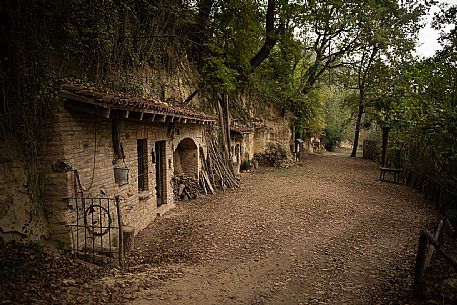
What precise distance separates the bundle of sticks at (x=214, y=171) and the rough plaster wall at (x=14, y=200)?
8379 millimetres

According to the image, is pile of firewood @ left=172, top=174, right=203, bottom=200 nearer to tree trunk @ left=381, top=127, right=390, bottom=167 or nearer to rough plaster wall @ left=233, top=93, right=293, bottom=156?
rough plaster wall @ left=233, top=93, right=293, bottom=156

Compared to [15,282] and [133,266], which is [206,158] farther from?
[15,282]

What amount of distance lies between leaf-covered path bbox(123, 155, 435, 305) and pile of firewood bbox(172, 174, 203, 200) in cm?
49

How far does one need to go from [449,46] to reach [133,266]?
11048 millimetres

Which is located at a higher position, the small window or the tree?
the tree

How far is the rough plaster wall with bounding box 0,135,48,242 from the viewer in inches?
222

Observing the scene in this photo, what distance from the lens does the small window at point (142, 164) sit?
9.58 m

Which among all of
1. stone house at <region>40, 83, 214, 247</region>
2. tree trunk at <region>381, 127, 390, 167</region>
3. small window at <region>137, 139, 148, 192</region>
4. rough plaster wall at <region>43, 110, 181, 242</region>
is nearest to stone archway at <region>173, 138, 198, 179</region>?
stone house at <region>40, 83, 214, 247</region>

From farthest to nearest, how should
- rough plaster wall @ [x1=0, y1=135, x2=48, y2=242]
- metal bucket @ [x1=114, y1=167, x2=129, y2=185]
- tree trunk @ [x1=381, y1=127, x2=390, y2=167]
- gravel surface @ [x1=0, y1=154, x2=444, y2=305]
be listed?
tree trunk @ [x1=381, y1=127, x2=390, y2=167] < metal bucket @ [x1=114, y1=167, x2=129, y2=185] < rough plaster wall @ [x1=0, y1=135, x2=48, y2=242] < gravel surface @ [x1=0, y1=154, x2=444, y2=305]

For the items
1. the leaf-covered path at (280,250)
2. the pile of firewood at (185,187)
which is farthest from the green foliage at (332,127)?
the pile of firewood at (185,187)

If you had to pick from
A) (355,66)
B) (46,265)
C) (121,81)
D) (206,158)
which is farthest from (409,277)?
(355,66)

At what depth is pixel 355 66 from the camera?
2808 cm

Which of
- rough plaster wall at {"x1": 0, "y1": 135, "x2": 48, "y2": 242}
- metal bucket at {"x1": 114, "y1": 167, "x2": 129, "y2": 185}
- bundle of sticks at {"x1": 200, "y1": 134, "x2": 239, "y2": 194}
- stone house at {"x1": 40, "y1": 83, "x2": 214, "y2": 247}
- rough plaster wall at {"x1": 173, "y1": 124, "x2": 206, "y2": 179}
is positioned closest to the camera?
rough plaster wall at {"x1": 0, "y1": 135, "x2": 48, "y2": 242}

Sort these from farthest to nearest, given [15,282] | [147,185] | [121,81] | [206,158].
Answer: [206,158], [147,185], [121,81], [15,282]
